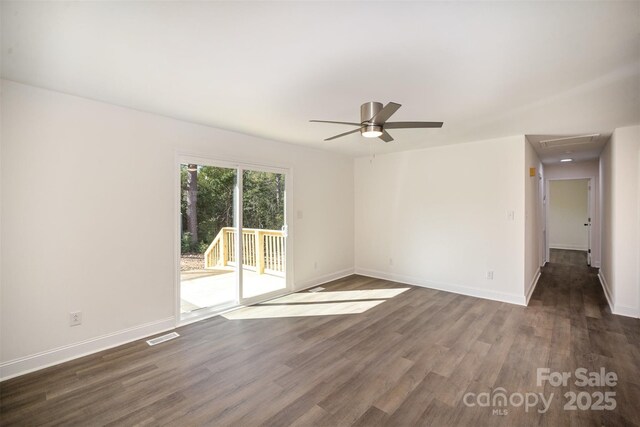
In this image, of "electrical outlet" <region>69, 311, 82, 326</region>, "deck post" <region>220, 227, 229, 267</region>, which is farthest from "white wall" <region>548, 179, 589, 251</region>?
"electrical outlet" <region>69, 311, 82, 326</region>

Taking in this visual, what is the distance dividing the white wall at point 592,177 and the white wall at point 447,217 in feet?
12.6

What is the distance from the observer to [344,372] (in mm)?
2469

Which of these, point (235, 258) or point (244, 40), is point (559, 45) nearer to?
point (244, 40)

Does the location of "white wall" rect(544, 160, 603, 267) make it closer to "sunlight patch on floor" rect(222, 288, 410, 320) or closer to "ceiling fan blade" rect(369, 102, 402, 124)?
"sunlight patch on floor" rect(222, 288, 410, 320)

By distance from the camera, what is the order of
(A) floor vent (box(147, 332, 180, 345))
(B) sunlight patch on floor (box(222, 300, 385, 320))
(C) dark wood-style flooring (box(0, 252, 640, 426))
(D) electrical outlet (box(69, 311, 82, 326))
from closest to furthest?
(C) dark wood-style flooring (box(0, 252, 640, 426))
(D) electrical outlet (box(69, 311, 82, 326))
(A) floor vent (box(147, 332, 180, 345))
(B) sunlight patch on floor (box(222, 300, 385, 320))

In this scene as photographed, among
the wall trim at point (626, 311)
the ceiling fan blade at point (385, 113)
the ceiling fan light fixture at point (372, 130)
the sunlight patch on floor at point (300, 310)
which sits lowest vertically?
the sunlight patch on floor at point (300, 310)

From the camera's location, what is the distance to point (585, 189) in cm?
872

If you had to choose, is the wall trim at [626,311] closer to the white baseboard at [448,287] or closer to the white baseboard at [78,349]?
the white baseboard at [448,287]

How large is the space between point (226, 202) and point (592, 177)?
8.16 metres

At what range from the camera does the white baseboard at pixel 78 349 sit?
240cm

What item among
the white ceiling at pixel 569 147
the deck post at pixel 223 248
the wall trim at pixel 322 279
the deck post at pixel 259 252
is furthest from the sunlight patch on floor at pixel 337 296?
the white ceiling at pixel 569 147

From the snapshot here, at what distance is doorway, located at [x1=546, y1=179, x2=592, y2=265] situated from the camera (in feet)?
28.6

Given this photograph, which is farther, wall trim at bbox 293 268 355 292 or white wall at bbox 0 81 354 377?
wall trim at bbox 293 268 355 292

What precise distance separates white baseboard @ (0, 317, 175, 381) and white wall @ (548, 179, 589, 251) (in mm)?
10995
